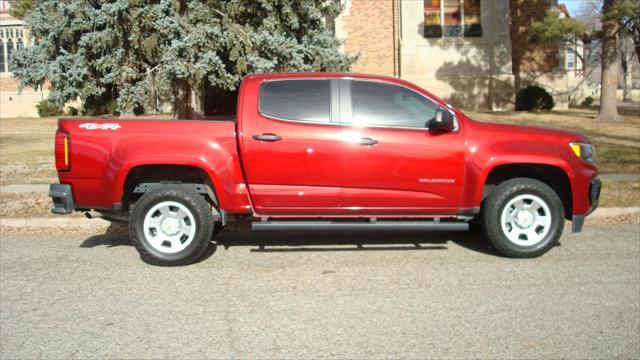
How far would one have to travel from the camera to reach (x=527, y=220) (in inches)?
261

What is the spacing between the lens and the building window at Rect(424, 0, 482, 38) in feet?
88.7

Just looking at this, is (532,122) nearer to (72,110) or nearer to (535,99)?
(535,99)

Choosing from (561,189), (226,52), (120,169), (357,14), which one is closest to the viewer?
(120,169)

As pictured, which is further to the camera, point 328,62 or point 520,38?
point 520,38

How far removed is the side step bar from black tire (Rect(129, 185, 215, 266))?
0.51m

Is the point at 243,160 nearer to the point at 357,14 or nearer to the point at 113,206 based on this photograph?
the point at 113,206

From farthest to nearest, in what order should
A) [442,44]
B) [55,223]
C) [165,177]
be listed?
[442,44] < [55,223] < [165,177]

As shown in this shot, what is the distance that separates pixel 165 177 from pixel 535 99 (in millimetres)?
22506

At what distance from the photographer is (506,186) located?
6.59 metres

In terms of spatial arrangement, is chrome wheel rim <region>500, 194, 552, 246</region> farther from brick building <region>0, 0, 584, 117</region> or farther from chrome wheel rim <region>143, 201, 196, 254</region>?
brick building <region>0, 0, 584, 117</region>

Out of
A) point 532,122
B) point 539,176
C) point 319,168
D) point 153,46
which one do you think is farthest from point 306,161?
point 532,122

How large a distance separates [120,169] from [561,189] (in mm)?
4703

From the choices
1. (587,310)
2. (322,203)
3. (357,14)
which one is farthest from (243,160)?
(357,14)

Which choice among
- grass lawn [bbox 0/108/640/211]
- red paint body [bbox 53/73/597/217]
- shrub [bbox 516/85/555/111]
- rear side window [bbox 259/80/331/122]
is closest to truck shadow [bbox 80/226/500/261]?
red paint body [bbox 53/73/597/217]
